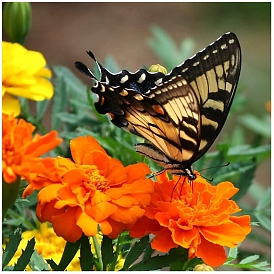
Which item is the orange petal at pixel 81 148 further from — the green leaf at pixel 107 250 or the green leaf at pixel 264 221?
the green leaf at pixel 264 221

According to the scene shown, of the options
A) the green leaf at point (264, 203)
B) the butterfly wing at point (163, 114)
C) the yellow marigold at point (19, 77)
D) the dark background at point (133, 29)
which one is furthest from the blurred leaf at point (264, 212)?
the dark background at point (133, 29)

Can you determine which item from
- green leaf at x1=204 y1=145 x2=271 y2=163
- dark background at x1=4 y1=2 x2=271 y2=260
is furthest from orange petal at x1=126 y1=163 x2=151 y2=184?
dark background at x1=4 y1=2 x2=271 y2=260

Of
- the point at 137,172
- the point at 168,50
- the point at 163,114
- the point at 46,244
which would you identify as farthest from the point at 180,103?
the point at 168,50

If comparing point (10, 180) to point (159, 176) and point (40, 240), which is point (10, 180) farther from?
point (40, 240)

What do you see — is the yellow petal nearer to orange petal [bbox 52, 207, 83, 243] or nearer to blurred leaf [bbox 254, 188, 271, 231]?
orange petal [bbox 52, 207, 83, 243]

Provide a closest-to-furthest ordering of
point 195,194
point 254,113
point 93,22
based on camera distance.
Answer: point 195,194 → point 254,113 → point 93,22

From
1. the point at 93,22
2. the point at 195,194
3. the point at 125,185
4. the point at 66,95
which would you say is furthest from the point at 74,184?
the point at 93,22
